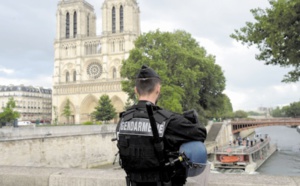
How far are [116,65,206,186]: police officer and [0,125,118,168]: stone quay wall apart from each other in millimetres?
16673

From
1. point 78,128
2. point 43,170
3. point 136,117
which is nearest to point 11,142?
point 78,128

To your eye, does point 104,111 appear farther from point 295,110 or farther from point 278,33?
point 295,110

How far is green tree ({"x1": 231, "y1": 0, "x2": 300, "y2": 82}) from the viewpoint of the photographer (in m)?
10.0

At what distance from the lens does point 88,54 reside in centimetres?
6625

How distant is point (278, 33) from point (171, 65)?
19.8 meters

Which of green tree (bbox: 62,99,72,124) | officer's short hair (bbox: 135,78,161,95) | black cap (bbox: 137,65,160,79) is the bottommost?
officer's short hair (bbox: 135,78,161,95)

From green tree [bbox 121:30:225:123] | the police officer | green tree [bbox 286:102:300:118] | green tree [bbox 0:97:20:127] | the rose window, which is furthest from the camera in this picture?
green tree [bbox 286:102:300:118]

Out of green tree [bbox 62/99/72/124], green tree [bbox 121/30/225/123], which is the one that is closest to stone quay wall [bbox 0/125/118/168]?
green tree [bbox 121/30/225/123]

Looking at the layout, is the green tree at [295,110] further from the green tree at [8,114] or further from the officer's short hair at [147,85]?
the officer's short hair at [147,85]

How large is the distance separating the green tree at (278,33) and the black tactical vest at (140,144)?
9.01 m

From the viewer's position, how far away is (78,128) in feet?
84.7

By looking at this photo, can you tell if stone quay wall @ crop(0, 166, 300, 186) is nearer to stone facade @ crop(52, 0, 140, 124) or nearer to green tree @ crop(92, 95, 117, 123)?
green tree @ crop(92, 95, 117, 123)

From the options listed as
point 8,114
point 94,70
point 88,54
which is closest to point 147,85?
point 8,114

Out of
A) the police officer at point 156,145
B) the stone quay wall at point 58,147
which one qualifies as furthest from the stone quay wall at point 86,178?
the stone quay wall at point 58,147
